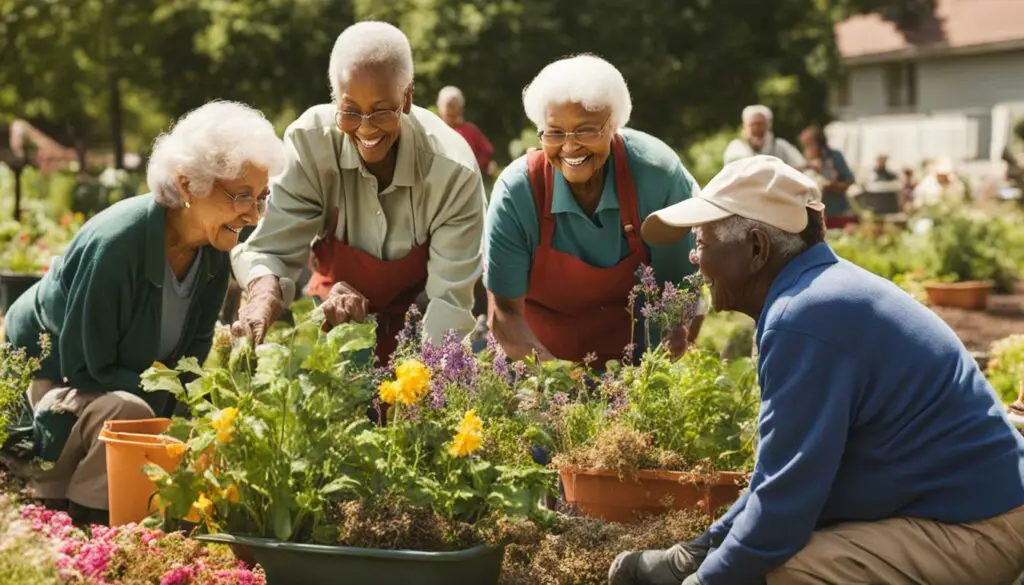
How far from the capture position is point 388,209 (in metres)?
5.05

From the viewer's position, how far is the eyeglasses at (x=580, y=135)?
462cm

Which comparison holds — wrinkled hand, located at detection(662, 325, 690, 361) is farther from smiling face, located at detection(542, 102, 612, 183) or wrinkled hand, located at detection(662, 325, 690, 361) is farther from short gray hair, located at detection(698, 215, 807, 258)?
short gray hair, located at detection(698, 215, 807, 258)

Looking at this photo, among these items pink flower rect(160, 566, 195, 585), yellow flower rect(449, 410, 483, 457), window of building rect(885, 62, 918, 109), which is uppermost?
yellow flower rect(449, 410, 483, 457)

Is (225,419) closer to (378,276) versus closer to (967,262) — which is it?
(378,276)

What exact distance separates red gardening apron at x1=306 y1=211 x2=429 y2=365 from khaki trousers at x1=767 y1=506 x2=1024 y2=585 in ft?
7.04

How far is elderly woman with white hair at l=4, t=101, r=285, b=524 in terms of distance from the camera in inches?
179

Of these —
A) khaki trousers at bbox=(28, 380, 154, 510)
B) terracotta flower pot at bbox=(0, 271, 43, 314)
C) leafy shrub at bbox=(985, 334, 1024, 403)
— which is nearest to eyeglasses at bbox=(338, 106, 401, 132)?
khaki trousers at bbox=(28, 380, 154, 510)

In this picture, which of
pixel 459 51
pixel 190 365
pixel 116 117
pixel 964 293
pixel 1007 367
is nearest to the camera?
pixel 190 365

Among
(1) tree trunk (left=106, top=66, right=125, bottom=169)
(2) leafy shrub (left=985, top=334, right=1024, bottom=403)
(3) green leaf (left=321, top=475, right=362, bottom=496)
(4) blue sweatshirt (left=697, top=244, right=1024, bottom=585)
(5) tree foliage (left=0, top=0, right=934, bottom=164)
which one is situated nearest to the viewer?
(4) blue sweatshirt (left=697, top=244, right=1024, bottom=585)

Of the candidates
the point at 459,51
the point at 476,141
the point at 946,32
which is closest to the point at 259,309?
the point at 476,141

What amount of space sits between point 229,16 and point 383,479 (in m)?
23.3

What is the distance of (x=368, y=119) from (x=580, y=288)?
96 cm

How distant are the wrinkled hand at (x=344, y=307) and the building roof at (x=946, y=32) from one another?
3584 centimetres

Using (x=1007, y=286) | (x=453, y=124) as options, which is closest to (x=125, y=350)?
(x=453, y=124)
